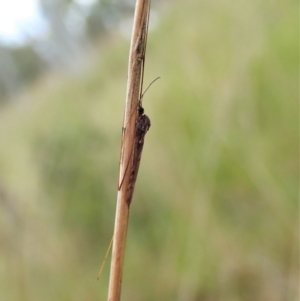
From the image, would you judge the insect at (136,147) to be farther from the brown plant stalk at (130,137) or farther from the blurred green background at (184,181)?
the blurred green background at (184,181)

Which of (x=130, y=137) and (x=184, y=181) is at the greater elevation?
(x=130, y=137)

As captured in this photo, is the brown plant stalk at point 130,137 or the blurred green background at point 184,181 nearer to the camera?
the brown plant stalk at point 130,137

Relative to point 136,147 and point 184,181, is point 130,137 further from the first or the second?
point 184,181

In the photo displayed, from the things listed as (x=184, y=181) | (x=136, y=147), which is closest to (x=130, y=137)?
(x=136, y=147)

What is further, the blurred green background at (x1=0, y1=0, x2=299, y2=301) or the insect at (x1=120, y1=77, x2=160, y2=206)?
the blurred green background at (x1=0, y1=0, x2=299, y2=301)

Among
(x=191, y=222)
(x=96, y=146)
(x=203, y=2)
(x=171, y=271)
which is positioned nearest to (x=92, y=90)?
(x=96, y=146)

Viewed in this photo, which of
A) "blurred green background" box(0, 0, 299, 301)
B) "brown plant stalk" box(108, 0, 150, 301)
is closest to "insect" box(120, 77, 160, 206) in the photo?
"brown plant stalk" box(108, 0, 150, 301)

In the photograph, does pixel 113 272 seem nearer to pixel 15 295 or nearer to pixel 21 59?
pixel 15 295

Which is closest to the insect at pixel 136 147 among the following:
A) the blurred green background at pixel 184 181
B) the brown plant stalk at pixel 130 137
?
the brown plant stalk at pixel 130 137

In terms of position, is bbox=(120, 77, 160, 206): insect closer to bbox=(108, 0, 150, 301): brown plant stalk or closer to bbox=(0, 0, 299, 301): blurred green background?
bbox=(108, 0, 150, 301): brown plant stalk
